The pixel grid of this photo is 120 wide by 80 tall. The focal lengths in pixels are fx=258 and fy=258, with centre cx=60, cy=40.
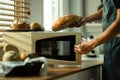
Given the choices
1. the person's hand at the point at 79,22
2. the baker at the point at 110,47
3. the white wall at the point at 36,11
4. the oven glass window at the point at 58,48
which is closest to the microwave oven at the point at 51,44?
the oven glass window at the point at 58,48

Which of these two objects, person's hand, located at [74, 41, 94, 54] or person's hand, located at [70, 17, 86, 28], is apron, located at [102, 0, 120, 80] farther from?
person's hand, located at [70, 17, 86, 28]

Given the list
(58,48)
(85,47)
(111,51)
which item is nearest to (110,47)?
(111,51)

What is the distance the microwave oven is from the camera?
5.01ft

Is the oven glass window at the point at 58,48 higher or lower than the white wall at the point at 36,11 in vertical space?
lower

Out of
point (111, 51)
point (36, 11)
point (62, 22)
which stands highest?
point (36, 11)

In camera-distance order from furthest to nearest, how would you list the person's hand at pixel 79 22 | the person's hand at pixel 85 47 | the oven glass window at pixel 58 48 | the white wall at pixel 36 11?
the white wall at pixel 36 11
the person's hand at pixel 79 22
the oven glass window at pixel 58 48
the person's hand at pixel 85 47

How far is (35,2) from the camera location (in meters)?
2.25

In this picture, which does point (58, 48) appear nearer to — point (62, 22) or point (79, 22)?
point (62, 22)

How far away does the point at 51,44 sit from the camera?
159 centimetres

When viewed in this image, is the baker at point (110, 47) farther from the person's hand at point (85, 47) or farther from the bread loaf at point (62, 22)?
the bread loaf at point (62, 22)

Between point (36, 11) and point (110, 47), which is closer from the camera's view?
point (110, 47)

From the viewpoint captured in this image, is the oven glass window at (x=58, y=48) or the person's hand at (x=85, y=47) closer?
the person's hand at (x=85, y=47)

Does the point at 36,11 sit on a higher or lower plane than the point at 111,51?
higher

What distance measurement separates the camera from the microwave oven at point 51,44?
153cm
